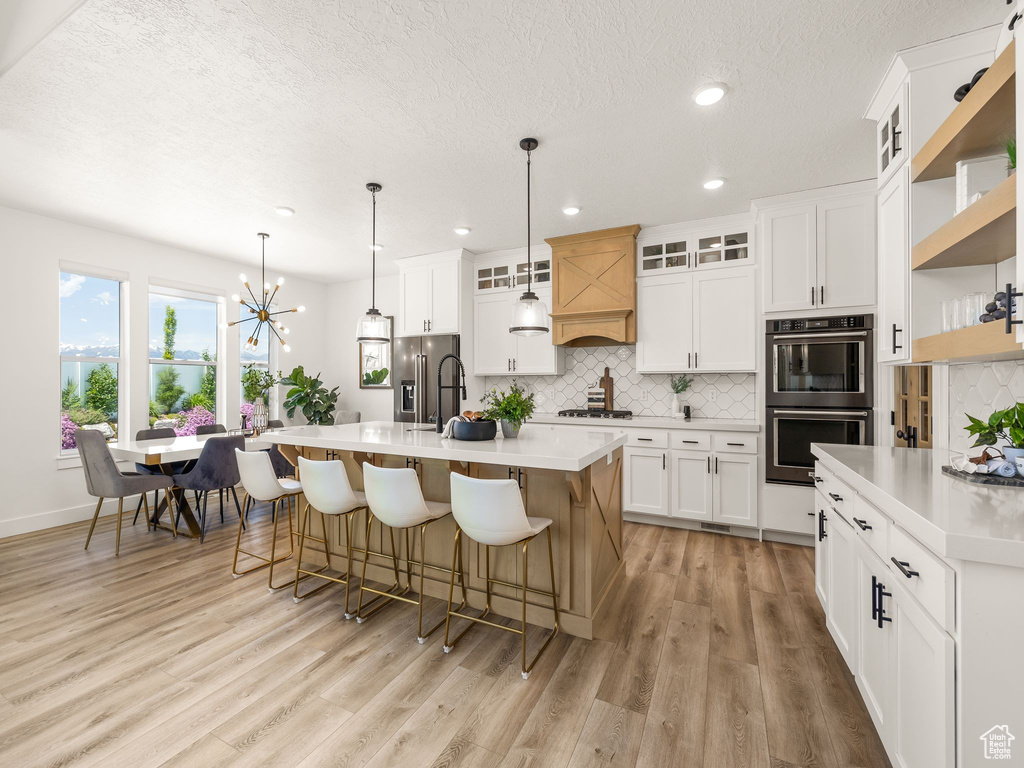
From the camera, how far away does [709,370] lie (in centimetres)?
424

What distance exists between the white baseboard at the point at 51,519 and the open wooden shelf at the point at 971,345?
6.45 metres

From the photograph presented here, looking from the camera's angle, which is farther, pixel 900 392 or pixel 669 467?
pixel 669 467

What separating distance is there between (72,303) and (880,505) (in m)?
6.39

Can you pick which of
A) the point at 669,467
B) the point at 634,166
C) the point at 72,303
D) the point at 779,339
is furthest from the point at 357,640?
the point at 72,303

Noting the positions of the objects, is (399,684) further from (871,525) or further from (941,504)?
(941,504)

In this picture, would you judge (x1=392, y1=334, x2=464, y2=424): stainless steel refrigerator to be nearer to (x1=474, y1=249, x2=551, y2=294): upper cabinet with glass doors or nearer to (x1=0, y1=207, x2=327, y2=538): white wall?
(x1=474, y1=249, x2=551, y2=294): upper cabinet with glass doors

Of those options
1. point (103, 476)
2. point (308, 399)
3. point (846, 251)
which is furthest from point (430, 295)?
point (846, 251)

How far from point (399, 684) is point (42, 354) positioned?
4.66 m

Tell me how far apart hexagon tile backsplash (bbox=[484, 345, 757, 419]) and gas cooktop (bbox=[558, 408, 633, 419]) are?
21 cm

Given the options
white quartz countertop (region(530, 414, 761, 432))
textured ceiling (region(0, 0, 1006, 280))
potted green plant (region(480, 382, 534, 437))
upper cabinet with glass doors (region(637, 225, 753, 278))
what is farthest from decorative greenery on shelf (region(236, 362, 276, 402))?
upper cabinet with glass doors (region(637, 225, 753, 278))

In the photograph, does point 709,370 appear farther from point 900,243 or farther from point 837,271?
point 900,243

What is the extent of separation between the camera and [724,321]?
164 inches

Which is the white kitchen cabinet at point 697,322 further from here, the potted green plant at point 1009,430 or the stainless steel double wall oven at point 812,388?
the potted green plant at point 1009,430

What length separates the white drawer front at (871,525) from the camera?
5.01ft
